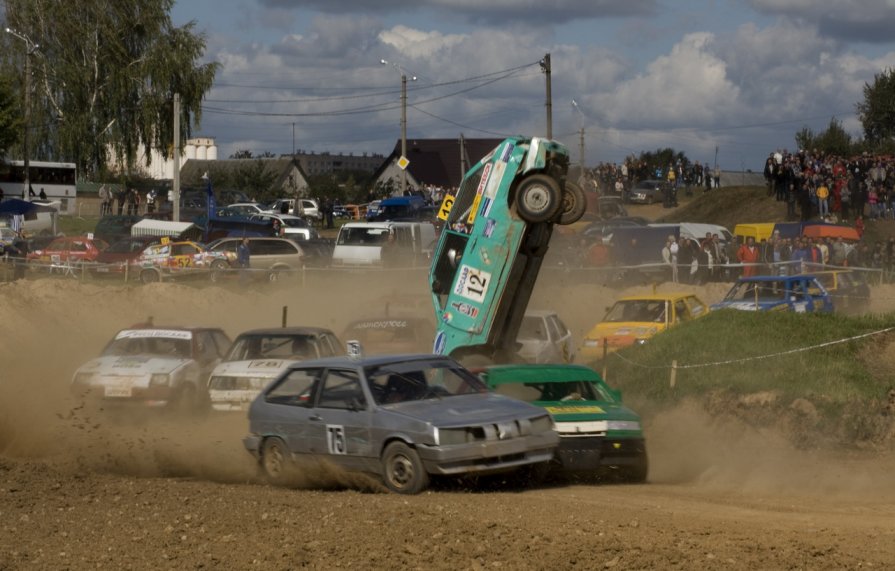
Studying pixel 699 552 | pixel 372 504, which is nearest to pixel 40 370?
pixel 372 504

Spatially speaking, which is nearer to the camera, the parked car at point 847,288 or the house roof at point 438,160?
the parked car at point 847,288

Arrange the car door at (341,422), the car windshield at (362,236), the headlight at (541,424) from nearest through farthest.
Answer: the headlight at (541,424) → the car door at (341,422) → the car windshield at (362,236)

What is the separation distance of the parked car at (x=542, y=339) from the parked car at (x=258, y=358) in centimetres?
358

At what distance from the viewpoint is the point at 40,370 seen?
24.2 meters

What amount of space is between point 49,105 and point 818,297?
52.1 meters

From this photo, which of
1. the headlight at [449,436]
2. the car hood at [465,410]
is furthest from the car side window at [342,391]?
the headlight at [449,436]

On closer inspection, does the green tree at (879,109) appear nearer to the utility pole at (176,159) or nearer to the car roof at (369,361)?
the utility pole at (176,159)

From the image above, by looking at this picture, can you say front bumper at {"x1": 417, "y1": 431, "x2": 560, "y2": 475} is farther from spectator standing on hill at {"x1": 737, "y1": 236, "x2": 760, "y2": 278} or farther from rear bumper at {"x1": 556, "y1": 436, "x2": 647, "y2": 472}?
spectator standing on hill at {"x1": 737, "y1": 236, "x2": 760, "y2": 278}

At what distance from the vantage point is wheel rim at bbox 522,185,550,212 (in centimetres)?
1669

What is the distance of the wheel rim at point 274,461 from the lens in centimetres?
1288

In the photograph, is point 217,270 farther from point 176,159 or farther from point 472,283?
point 176,159

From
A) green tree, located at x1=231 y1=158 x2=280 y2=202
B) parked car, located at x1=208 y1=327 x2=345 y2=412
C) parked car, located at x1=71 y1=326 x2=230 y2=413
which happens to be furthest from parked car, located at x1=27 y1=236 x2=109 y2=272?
green tree, located at x1=231 y1=158 x2=280 y2=202

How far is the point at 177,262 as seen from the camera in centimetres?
3519

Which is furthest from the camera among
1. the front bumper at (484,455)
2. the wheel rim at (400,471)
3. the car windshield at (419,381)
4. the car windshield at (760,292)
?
the car windshield at (760,292)
